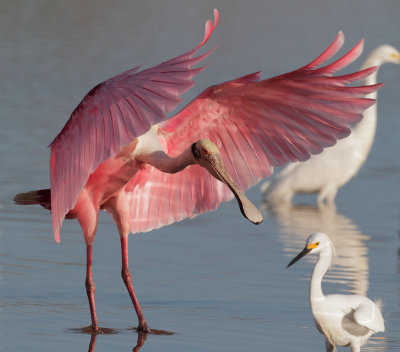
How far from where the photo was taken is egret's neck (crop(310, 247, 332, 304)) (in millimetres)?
6668

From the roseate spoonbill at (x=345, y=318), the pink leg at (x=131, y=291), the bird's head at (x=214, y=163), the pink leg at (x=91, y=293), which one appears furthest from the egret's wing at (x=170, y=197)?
the roseate spoonbill at (x=345, y=318)

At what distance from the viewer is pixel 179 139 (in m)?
7.15

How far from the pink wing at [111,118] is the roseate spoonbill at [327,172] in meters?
5.20

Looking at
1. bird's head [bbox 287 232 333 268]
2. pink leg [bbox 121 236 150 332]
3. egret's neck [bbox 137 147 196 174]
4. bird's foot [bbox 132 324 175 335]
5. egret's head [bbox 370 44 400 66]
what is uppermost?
egret's head [bbox 370 44 400 66]

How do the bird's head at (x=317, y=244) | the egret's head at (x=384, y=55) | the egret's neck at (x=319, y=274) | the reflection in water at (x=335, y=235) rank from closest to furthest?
the egret's neck at (x=319, y=274)
the bird's head at (x=317, y=244)
the reflection in water at (x=335, y=235)
the egret's head at (x=384, y=55)

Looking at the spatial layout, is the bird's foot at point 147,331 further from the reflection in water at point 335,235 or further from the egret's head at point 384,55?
the egret's head at point 384,55

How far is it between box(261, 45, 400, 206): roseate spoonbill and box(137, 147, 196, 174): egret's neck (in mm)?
4895

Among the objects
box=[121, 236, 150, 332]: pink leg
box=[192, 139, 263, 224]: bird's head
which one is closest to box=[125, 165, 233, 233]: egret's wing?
box=[121, 236, 150, 332]: pink leg

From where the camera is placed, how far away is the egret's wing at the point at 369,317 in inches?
249

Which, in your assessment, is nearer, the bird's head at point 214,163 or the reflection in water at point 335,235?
the bird's head at point 214,163

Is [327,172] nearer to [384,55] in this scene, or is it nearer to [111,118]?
[384,55]

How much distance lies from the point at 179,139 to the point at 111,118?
108cm

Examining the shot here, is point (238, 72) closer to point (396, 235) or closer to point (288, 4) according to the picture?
point (396, 235)

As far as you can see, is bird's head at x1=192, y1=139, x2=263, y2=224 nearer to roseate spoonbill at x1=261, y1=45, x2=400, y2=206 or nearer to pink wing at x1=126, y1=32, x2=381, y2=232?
pink wing at x1=126, y1=32, x2=381, y2=232
